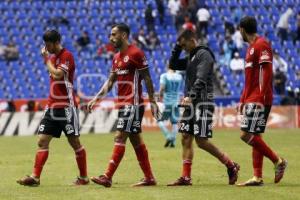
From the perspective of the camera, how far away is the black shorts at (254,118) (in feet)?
39.9

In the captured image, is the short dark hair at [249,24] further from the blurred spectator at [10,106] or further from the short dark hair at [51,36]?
the blurred spectator at [10,106]

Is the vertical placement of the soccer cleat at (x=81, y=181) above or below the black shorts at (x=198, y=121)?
below

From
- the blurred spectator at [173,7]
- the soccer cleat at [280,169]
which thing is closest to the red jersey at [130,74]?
the soccer cleat at [280,169]

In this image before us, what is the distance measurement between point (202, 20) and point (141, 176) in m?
23.3

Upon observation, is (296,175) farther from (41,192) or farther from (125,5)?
(125,5)

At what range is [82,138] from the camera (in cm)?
2606

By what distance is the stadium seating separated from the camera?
34.2m

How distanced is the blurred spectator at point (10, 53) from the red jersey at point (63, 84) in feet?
74.6

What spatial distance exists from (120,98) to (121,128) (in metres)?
0.45

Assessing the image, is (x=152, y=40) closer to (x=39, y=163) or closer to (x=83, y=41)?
(x=83, y=41)

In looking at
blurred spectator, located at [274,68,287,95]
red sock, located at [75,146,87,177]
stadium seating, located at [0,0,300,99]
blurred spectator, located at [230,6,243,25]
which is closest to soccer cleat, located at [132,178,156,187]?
red sock, located at [75,146,87,177]

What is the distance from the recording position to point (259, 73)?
39.6 ft

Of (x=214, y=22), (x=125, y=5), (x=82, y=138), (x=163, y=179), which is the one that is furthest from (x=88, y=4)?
(x=163, y=179)

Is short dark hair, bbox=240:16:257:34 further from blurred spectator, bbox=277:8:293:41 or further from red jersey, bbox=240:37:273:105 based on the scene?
blurred spectator, bbox=277:8:293:41
